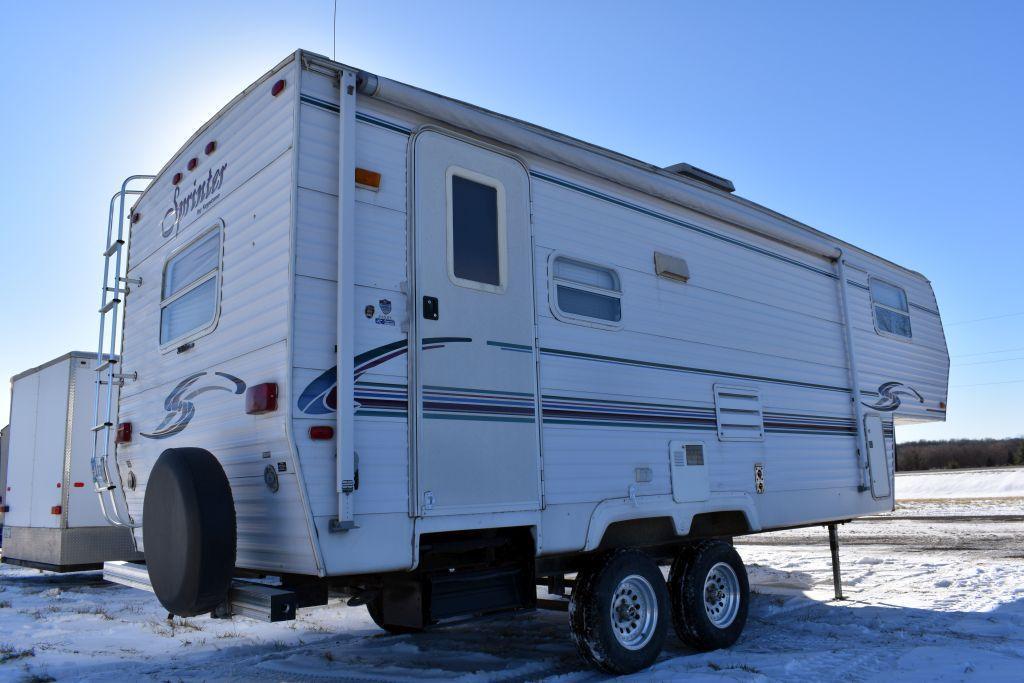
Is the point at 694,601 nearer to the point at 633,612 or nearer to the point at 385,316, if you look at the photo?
the point at 633,612

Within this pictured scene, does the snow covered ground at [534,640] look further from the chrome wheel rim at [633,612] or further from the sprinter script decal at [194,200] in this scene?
the sprinter script decal at [194,200]

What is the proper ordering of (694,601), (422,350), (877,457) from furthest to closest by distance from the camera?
(877,457) → (694,601) → (422,350)

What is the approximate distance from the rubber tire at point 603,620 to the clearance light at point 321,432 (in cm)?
210

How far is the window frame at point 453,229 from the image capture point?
4.58 m

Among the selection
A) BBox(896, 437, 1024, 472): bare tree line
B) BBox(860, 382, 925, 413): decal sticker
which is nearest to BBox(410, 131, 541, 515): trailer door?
BBox(860, 382, 925, 413): decal sticker

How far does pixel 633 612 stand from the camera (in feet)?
17.5

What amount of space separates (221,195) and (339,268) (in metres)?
1.31

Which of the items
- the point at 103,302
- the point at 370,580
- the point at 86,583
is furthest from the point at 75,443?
the point at 370,580

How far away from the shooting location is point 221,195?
4.82m

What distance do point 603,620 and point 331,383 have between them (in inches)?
92.6

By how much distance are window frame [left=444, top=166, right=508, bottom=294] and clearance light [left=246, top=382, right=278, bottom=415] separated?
119 centimetres

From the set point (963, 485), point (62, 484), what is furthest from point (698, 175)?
point (963, 485)

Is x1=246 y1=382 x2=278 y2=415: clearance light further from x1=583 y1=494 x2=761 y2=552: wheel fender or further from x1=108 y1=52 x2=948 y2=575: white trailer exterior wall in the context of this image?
x1=583 y1=494 x2=761 y2=552: wheel fender

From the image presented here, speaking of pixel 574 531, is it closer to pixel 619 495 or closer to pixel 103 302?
pixel 619 495
